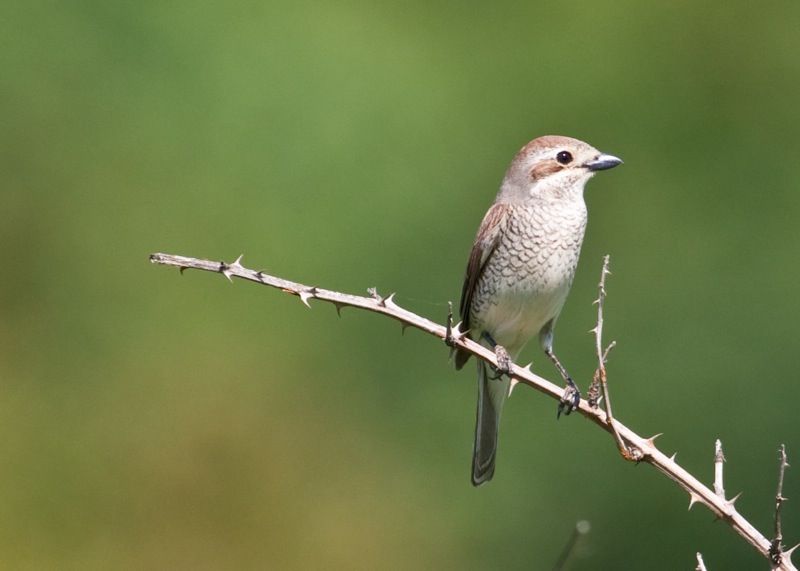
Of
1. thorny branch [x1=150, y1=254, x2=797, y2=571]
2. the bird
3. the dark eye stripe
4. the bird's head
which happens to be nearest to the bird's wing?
the bird

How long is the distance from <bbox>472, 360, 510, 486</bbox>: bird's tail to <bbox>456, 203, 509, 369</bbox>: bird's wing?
20cm

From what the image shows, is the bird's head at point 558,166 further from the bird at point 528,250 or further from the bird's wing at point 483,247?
the bird's wing at point 483,247

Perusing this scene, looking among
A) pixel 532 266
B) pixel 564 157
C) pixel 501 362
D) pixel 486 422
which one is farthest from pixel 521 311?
pixel 501 362

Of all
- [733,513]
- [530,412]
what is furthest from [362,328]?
[733,513]

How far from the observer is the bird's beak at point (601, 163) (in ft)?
14.8

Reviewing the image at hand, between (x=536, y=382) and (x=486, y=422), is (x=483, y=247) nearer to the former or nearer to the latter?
(x=486, y=422)

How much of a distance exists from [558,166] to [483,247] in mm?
433

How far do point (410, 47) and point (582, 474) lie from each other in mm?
2623

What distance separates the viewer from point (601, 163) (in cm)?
456

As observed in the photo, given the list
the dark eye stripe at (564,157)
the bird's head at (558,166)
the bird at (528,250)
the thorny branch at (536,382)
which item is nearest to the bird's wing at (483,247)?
the bird at (528,250)

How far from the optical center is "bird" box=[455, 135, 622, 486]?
4.54m

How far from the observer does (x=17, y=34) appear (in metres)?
6.68

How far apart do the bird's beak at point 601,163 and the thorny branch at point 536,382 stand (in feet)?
4.89

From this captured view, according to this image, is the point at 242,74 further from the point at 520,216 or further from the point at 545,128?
the point at 520,216
